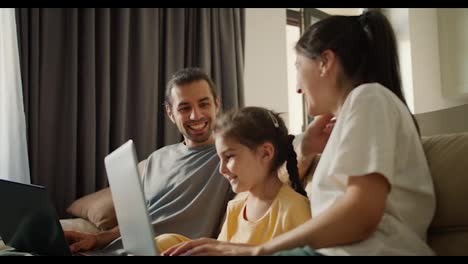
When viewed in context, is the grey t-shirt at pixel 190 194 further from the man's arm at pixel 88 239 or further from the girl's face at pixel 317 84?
the girl's face at pixel 317 84

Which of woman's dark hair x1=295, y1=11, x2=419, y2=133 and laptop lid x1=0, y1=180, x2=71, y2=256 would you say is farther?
laptop lid x1=0, y1=180, x2=71, y2=256

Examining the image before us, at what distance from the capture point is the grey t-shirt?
1.76 meters

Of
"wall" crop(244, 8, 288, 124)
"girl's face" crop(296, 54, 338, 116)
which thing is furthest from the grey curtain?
"girl's face" crop(296, 54, 338, 116)

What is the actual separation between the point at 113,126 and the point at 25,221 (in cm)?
144

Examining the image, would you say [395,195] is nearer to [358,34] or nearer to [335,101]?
[335,101]

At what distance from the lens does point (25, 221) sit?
4.40 feet

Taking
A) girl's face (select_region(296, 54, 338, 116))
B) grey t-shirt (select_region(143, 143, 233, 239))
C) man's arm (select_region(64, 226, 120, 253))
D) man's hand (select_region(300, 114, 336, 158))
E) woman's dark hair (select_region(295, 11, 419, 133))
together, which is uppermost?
woman's dark hair (select_region(295, 11, 419, 133))

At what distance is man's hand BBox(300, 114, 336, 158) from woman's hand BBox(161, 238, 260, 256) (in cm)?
52

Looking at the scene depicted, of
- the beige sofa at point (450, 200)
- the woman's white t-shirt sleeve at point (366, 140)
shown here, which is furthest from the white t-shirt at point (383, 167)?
the beige sofa at point (450, 200)

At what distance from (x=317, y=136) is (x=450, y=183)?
0.42 m

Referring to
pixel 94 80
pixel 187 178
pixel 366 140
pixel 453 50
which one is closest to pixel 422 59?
pixel 453 50

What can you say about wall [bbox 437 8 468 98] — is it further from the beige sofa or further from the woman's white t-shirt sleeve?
the woman's white t-shirt sleeve
